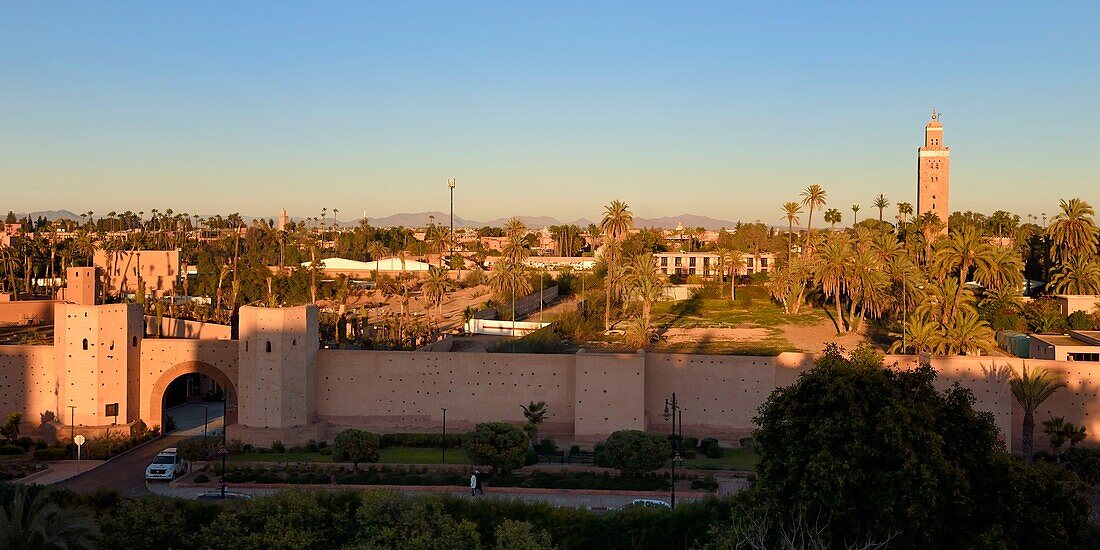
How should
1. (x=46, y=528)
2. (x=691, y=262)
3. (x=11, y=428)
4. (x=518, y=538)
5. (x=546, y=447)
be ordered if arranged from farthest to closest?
(x=691, y=262) → (x=11, y=428) → (x=546, y=447) → (x=518, y=538) → (x=46, y=528)

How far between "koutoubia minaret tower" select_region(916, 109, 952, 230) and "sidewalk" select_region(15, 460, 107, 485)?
7198 centimetres

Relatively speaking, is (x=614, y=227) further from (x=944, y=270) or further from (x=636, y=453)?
(x=636, y=453)

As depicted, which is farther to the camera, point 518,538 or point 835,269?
point 835,269

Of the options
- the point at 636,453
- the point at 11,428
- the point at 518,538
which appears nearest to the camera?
the point at 518,538

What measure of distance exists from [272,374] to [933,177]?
69.6 meters

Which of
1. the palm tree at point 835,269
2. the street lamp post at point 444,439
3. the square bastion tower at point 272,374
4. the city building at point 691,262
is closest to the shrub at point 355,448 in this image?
the street lamp post at point 444,439

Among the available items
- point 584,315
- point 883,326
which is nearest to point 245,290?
point 584,315

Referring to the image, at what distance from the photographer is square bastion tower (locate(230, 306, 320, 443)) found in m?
28.3

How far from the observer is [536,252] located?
398 feet

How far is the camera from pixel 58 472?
1024 inches

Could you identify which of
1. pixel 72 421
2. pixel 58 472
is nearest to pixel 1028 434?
pixel 58 472

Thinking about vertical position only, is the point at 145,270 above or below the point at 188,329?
above

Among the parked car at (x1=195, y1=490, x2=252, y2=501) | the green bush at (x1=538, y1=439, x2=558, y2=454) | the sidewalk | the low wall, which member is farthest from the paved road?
the green bush at (x1=538, y1=439, x2=558, y2=454)

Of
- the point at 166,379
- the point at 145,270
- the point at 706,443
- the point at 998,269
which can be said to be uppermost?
the point at 998,269
